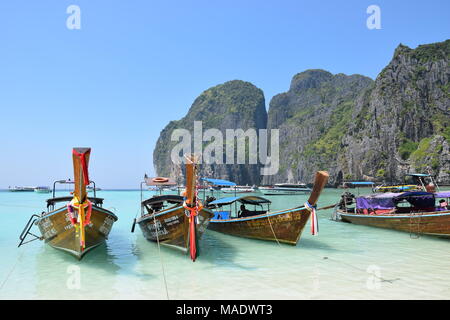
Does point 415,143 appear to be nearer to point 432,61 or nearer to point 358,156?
point 358,156

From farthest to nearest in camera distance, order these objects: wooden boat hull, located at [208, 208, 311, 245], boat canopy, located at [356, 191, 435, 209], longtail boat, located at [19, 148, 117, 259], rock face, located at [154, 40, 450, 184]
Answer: rock face, located at [154, 40, 450, 184]
boat canopy, located at [356, 191, 435, 209]
wooden boat hull, located at [208, 208, 311, 245]
longtail boat, located at [19, 148, 117, 259]

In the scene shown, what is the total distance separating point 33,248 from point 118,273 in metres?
6.79

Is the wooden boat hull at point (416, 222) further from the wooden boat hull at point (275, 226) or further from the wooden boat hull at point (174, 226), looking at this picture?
the wooden boat hull at point (174, 226)

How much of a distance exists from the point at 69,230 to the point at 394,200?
1639 centimetres

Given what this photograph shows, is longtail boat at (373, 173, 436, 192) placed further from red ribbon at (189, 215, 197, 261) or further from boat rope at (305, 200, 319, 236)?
red ribbon at (189, 215, 197, 261)

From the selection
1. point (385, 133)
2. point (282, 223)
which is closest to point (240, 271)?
point (282, 223)

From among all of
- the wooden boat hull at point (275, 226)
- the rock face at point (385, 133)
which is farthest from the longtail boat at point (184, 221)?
the rock face at point (385, 133)

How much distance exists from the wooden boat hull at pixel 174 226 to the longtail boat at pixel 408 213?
9.90 meters

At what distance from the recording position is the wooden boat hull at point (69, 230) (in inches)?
401

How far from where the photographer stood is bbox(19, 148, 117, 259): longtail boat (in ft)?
28.2

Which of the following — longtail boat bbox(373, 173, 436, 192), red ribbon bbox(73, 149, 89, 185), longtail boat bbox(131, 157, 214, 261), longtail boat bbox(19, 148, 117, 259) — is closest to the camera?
red ribbon bbox(73, 149, 89, 185)

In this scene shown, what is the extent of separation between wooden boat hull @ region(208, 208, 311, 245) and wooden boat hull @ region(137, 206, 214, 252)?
228 centimetres

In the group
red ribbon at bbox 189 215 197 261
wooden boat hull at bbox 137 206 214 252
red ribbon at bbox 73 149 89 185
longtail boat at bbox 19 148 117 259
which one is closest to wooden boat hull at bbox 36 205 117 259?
longtail boat at bbox 19 148 117 259
